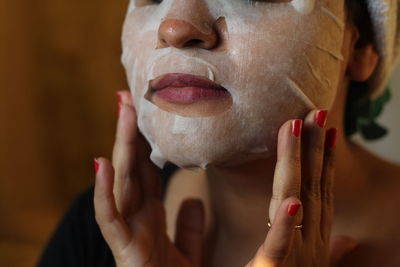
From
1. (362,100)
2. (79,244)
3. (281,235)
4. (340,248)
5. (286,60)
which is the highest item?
(286,60)

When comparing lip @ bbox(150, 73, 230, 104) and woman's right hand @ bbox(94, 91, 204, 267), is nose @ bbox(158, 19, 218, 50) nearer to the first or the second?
lip @ bbox(150, 73, 230, 104)

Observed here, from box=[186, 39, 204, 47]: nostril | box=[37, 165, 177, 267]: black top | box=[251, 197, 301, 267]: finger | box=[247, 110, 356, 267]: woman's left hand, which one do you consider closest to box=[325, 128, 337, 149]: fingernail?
box=[247, 110, 356, 267]: woman's left hand

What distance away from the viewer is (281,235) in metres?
0.64

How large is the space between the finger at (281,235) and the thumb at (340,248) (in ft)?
0.59

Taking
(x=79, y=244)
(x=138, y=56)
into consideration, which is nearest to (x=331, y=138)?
(x=138, y=56)

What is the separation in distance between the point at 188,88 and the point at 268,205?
30 centimetres

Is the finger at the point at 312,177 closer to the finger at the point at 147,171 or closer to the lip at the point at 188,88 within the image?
the lip at the point at 188,88

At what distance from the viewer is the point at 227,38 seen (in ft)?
2.10

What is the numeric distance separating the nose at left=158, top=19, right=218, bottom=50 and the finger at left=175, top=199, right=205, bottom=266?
38 cm

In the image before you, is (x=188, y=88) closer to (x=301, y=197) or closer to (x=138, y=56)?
(x=138, y=56)

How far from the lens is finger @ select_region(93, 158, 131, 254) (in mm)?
752

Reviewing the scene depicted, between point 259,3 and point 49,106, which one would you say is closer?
point 259,3

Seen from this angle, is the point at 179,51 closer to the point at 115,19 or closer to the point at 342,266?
the point at 342,266

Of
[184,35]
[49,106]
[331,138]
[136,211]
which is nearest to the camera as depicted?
[184,35]
